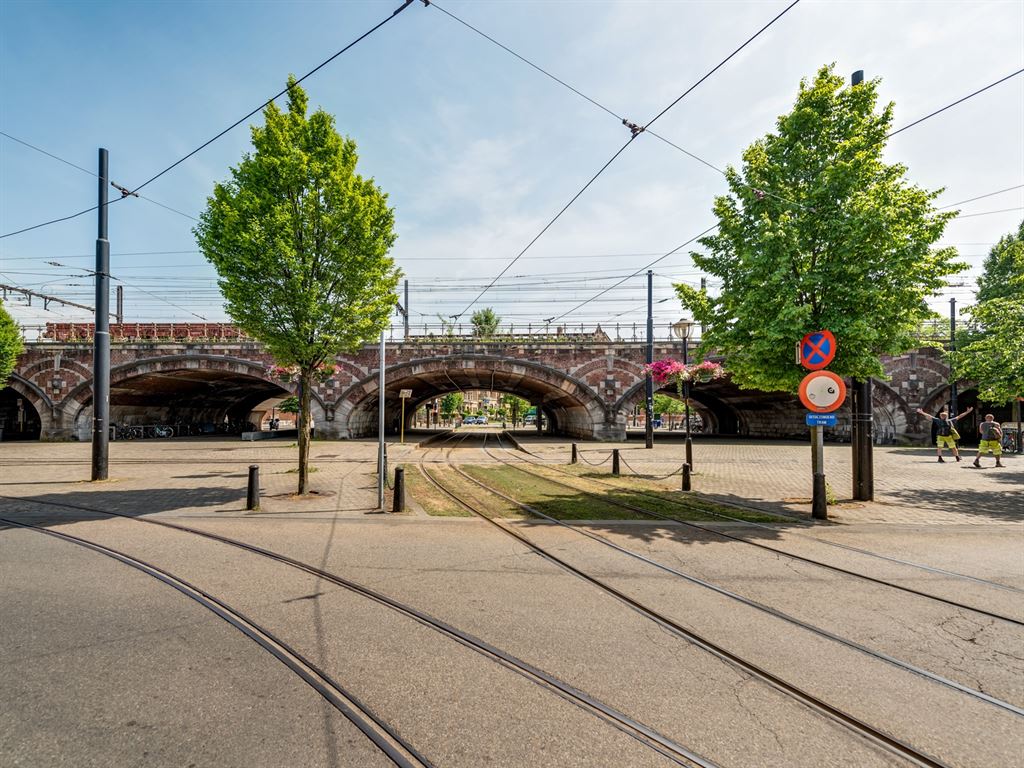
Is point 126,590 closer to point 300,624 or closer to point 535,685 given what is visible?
point 300,624

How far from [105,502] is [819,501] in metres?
13.5

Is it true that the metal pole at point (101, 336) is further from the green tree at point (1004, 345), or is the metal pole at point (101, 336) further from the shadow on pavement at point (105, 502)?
the green tree at point (1004, 345)

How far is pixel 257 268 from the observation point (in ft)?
33.5

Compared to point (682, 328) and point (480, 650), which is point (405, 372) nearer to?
point (682, 328)

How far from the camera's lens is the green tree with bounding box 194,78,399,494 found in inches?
402

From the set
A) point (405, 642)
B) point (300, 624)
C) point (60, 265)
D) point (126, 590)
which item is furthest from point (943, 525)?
point (60, 265)

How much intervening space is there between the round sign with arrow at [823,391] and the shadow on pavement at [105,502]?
34.7ft

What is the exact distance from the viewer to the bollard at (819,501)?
858cm

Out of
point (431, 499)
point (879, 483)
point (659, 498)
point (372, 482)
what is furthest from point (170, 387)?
point (879, 483)

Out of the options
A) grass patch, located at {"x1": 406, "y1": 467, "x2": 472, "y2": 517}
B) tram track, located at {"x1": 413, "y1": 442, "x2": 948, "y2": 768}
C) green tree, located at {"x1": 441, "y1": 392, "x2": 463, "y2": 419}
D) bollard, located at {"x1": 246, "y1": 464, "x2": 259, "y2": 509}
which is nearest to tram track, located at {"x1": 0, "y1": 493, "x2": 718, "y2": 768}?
tram track, located at {"x1": 413, "y1": 442, "x2": 948, "y2": 768}

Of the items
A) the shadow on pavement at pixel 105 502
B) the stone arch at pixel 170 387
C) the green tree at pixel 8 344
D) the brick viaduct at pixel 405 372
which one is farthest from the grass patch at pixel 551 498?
the green tree at pixel 8 344

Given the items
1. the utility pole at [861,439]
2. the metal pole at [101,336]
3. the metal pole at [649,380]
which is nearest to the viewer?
the utility pole at [861,439]

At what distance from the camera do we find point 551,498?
419 inches

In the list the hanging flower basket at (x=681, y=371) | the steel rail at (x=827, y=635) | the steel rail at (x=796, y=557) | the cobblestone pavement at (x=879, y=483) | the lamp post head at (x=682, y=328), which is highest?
the lamp post head at (x=682, y=328)
